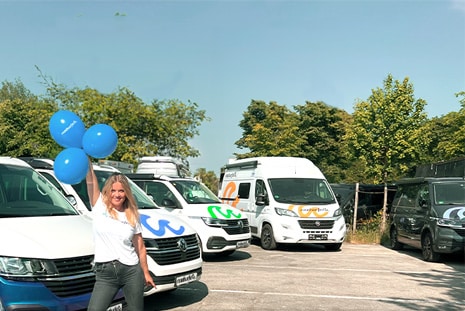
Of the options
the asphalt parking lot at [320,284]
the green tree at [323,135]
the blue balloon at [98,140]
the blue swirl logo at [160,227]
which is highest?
the green tree at [323,135]

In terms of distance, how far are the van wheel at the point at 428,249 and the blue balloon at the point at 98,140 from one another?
9500mm

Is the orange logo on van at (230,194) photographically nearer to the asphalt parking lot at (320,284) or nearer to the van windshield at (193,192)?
the asphalt parking lot at (320,284)

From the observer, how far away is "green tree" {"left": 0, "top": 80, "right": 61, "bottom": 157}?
31.3 metres

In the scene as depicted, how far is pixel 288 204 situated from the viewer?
1405 centimetres

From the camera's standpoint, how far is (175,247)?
7.07m

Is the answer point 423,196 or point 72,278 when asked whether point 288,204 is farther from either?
point 72,278

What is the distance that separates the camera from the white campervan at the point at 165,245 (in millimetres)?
6789

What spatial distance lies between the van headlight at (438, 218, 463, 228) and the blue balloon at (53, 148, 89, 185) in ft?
30.9

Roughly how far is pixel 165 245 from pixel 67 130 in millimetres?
2410

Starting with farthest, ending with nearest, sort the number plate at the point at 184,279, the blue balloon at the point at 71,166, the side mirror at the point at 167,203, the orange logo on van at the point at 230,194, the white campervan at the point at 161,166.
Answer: the white campervan at the point at 161,166
the orange logo on van at the point at 230,194
the side mirror at the point at 167,203
the number plate at the point at 184,279
the blue balloon at the point at 71,166

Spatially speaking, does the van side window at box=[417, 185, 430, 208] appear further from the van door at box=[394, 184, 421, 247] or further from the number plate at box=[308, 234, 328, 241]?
the number plate at box=[308, 234, 328, 241]

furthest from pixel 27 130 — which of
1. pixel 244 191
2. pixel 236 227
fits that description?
pixel 236 227

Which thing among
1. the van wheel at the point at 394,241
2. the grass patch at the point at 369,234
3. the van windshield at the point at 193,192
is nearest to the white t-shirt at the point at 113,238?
the van windshield at the point at 193,192

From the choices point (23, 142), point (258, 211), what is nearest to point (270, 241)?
point (258, 211)
